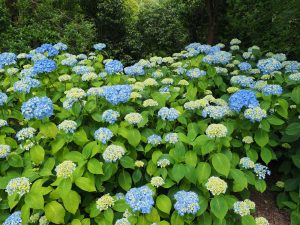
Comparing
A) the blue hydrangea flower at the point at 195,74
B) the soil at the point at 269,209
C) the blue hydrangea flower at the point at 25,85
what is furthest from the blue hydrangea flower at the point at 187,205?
the blue hydrangea flower at the point at 195,74

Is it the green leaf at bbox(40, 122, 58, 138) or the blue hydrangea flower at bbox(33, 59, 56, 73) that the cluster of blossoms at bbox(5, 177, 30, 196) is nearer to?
the green leaf at bbox(40, 122, 58, 138)

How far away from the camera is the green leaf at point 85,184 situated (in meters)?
2.88

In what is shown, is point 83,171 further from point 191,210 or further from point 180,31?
point 180,31

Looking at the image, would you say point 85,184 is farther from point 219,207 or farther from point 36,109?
point 219,207

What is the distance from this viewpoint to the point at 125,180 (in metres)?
3.27

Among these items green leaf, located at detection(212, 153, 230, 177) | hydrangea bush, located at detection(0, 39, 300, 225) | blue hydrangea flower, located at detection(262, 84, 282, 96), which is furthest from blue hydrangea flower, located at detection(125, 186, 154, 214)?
blue hydrangea flower, located at detection(262, 84, 282, 96)

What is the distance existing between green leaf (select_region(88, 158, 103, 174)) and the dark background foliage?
14.9 feet

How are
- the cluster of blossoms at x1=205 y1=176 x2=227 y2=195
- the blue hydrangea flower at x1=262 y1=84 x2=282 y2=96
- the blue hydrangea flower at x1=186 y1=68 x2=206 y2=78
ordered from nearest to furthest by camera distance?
the cluster of blossoms at x1=205 y1=176 x2=227 y2=195 → the blue hydrangea flower at x1=262 y1=84 x2=282 y2=96 → the blue hydrangea flower at x1=186 y1=68 x2=206 y2=78

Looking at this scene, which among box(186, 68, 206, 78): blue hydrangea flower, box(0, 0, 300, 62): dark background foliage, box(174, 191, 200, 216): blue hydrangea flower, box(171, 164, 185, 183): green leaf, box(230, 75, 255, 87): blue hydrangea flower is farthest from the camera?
box(0, 0, 300, 62): dark background foliage

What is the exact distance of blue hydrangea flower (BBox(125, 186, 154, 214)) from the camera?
260 centimetres

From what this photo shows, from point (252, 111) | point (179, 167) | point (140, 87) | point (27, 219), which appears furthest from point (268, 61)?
point (27, 219)

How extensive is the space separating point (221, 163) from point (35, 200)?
1.67 metres

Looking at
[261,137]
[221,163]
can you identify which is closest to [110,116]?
[221,163]

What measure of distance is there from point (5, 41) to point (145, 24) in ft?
21.0
